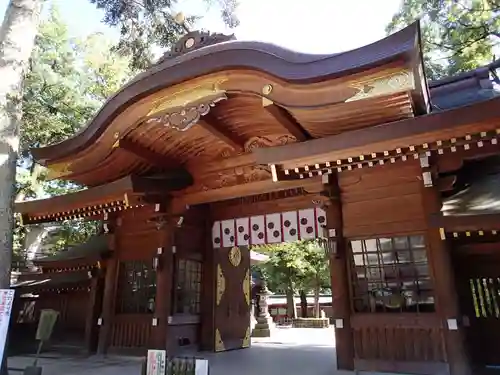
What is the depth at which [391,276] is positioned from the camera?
5520mm

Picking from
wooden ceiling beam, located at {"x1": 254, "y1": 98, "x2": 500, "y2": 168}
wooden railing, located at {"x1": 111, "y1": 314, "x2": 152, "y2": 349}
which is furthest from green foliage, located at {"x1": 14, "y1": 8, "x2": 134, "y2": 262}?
wooden ceiling beam, located at {"x1": 254, "y1": 98, "x2": 500, "y2": 168}

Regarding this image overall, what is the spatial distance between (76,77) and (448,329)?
45.2 feet

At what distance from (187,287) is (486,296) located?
5.32m

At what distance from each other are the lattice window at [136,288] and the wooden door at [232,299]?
1387mm

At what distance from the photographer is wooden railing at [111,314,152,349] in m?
7.62

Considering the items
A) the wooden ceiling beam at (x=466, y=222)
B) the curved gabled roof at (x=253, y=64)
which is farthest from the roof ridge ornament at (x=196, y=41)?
the wooden ceiling beam at (x=466, y=222)

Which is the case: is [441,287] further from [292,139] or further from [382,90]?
[292,139]

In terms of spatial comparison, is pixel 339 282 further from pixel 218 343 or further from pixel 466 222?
pixel 218 343

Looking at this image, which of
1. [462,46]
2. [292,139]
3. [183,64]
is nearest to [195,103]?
[183,64]

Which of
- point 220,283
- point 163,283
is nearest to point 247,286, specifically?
point 220,283

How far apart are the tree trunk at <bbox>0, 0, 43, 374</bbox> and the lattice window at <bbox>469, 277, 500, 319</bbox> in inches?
248

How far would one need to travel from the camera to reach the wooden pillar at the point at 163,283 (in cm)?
703

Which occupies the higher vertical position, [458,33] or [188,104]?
[458,33]

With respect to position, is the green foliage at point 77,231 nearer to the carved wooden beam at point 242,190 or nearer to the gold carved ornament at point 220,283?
the gold carved ornament at point 220,283
